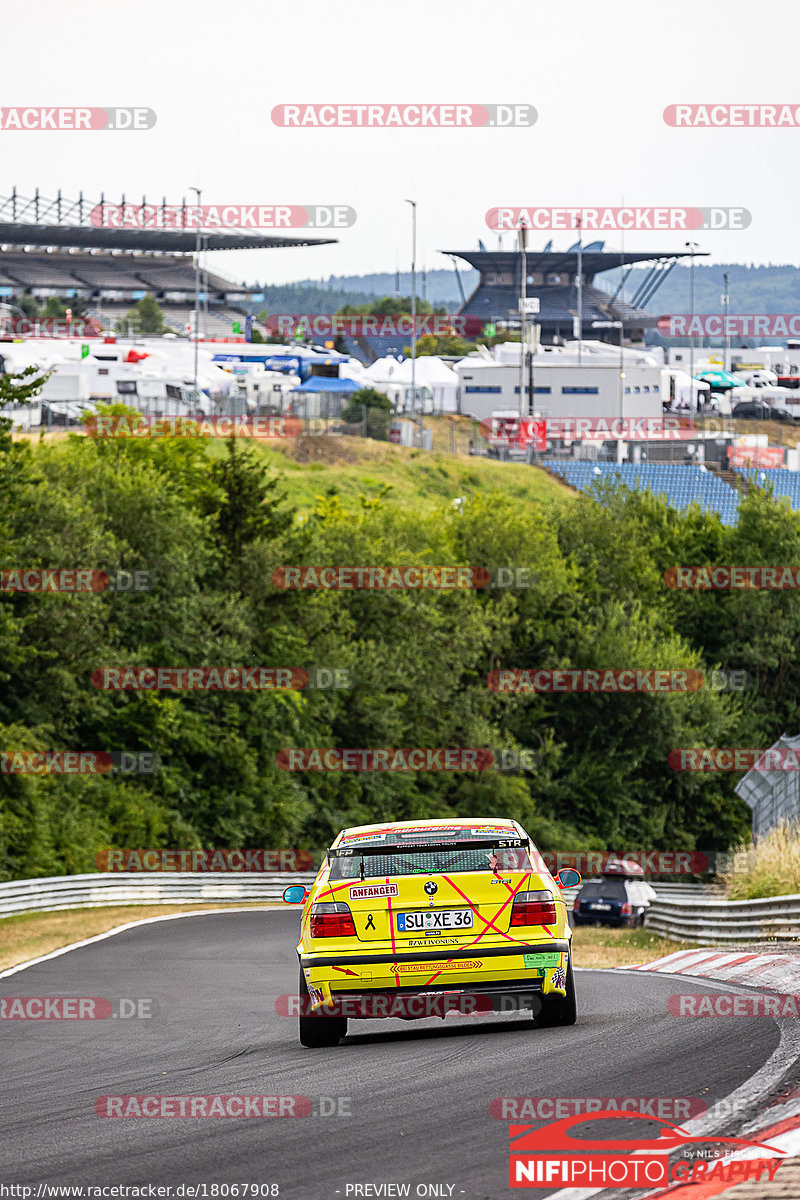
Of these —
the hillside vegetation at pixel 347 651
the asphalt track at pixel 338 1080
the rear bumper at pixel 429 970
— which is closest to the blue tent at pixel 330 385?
the hillside vegetation at pixel 347 651

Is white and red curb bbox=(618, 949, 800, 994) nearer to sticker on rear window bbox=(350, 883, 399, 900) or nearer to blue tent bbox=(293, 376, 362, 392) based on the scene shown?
sticker on rear window bbox=(350, 883, 399, 900)

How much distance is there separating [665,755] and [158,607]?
1929cm

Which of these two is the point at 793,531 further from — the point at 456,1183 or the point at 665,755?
the point at 456,1183

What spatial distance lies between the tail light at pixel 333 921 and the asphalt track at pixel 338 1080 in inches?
27.3

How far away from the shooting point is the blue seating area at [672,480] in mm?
74188

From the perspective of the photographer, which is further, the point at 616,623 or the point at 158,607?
the point at 616,623

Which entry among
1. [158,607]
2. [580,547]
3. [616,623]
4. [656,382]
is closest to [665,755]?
[616,623]

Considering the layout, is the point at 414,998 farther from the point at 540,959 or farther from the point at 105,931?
the point at 105,931

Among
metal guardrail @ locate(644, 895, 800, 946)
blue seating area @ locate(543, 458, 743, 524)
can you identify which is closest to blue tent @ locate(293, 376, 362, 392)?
blue seating area @ locate(543, 458, 743, 524)

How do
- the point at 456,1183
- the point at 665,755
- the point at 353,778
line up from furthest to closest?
the point at 665,755
the point at 353,778
the point at 456,1183

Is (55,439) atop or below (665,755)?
atop

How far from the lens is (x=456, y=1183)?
5613 millimetres

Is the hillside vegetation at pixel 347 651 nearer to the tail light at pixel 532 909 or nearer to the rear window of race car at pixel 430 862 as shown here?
the rear window of race car at pixel 430 862

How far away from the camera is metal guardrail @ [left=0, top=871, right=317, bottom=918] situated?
27.3m
